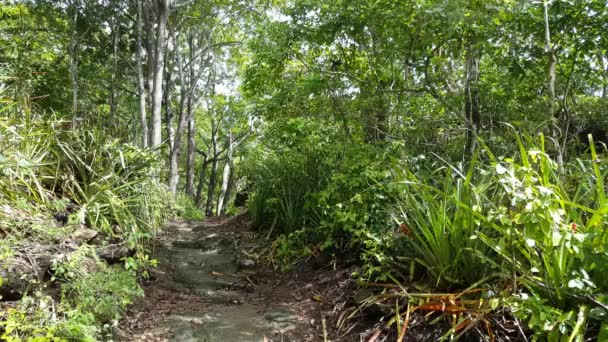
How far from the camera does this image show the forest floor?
3221 millimetres

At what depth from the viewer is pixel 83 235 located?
3.63m

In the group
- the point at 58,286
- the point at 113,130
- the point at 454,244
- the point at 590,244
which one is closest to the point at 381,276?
the point at 454,244

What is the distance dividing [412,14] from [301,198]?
8.52 feet

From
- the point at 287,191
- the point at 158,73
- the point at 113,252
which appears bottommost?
the point at 113,252

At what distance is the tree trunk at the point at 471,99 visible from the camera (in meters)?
4.30

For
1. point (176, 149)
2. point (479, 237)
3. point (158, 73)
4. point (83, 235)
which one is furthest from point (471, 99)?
point (176, 149)

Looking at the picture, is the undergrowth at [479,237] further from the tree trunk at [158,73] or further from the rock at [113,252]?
the tree trunk at [158,73]

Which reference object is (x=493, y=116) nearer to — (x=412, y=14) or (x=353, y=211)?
(x=412, y=14)

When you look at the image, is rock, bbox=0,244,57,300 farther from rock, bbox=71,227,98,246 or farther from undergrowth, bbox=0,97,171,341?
rock, bbox=71,227,98,246

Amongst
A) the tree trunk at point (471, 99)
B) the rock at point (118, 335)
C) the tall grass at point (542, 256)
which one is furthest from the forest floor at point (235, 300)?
the tree trunk at point (471, 99)

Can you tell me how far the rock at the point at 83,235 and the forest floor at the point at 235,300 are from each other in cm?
72

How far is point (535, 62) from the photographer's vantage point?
3932 millimetres

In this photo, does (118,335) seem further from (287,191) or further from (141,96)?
(141,96)

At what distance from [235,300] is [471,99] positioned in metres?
3.24
